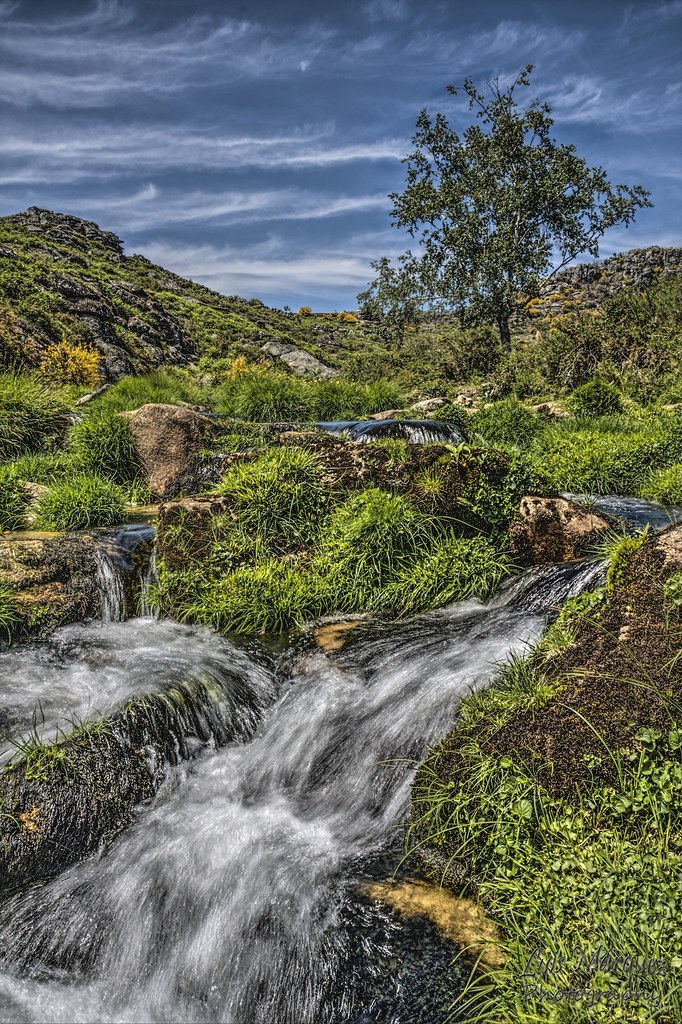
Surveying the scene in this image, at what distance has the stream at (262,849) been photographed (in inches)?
109

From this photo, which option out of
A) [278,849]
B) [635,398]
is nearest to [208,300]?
[635,398]

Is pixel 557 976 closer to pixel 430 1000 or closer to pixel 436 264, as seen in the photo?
pixel 430 1000

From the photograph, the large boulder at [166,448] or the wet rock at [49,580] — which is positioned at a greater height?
the large boulder at [166,448]

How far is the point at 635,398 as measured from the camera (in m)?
16.1

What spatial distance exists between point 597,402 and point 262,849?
14254mm

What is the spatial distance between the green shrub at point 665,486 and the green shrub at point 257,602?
626 centimetres

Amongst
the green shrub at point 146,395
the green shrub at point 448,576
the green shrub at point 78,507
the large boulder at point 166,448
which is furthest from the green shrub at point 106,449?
the green shrub at point 448,576

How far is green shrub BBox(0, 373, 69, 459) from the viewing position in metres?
10.2

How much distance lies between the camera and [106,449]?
998 centimetres

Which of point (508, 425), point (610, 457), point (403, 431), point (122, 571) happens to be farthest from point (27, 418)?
point (610, 457)

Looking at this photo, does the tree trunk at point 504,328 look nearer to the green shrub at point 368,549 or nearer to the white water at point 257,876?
the green shrub at point 368,549

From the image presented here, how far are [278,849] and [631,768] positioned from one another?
203 centimetres

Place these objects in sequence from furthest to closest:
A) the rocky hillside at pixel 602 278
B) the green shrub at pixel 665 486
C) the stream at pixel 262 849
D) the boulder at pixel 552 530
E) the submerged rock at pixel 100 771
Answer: the rocky hillside at pixel 602 278 → the green shrub at pixel 665 486 → the boulder at pixel 552 530 → the submerged rock at pixel 100 771 → the stream at pixel 262 849

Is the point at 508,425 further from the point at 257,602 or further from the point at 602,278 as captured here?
the point at 602,278
